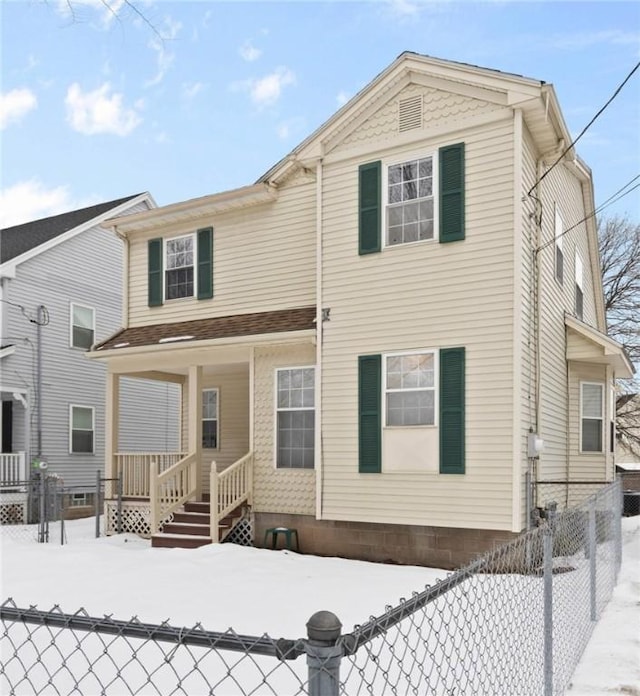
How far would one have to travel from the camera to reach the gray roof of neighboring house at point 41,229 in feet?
57.8

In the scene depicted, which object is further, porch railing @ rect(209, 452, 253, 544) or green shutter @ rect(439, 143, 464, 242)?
porch railing @ rect(209, 452, 253, 544)

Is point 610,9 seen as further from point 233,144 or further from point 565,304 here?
point 233,144

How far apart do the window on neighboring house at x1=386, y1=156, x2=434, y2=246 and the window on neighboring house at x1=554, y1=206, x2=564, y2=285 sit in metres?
2.84

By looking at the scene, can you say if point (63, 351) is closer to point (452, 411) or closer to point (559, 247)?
point (452, 411)

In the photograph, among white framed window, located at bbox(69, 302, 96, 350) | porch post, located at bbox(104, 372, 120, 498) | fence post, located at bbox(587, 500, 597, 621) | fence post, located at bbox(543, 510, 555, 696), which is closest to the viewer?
fence post, located at bbox(543, 510, 555, 696)

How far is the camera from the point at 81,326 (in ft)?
60.9

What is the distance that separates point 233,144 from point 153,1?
2636 centimetres

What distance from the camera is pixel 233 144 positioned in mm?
29078

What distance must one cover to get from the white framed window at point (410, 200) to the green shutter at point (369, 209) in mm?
142

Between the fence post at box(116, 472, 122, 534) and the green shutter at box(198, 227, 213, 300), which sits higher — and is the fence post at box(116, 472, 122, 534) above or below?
below

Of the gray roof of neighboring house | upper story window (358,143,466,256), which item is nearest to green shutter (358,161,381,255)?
upper story window (358,143,466,256)

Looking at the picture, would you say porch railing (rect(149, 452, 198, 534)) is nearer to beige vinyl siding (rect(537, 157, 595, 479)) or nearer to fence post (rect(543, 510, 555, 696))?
beige vinyl siding (rect(537, 157, 595, 479))

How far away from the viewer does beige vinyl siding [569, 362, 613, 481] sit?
12.5 metres

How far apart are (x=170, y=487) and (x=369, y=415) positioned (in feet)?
14.3
